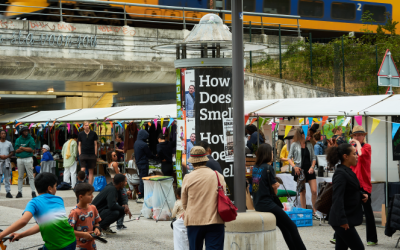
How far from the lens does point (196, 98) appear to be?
810 cm

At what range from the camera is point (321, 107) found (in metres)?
10.8

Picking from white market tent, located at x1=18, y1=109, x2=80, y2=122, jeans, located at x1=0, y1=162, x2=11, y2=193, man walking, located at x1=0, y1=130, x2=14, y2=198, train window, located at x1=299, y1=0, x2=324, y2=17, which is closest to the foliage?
train window, located at x1=299, y1=0, x2=324, y2=17

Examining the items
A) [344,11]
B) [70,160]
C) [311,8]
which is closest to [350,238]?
[70,160]

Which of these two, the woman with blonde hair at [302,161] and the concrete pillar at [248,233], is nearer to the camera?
the concrete pillar at [248,233]

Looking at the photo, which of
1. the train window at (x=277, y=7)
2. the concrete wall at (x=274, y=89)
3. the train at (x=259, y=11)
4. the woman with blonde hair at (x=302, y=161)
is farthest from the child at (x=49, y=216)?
the train window at (x=277, y=7)

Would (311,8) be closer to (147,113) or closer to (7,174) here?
(147,113)

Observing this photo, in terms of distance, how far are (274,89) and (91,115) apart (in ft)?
23.1

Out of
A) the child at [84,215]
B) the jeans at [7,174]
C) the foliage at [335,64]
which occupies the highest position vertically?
the foliage at [335,64]

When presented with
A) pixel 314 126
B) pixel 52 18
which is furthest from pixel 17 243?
pixel 52 18

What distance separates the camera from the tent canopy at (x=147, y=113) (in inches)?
563

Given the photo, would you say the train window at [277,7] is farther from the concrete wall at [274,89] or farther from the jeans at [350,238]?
→ the jeans at [350,238]

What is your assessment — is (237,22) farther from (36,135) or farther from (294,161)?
(36,135)

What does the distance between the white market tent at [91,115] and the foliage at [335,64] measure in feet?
24.0

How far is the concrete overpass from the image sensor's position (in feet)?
59.5
